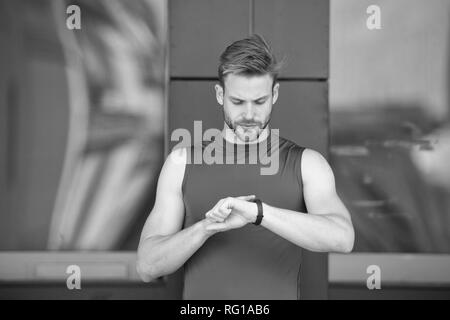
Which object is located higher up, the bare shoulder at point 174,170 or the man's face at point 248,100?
the man's face at point 248,100

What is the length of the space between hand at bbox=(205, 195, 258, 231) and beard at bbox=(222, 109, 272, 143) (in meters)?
0.30

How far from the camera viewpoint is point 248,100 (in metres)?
1.84

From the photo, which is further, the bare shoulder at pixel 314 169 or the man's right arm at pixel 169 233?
the bare shoulder at pixel 314 169

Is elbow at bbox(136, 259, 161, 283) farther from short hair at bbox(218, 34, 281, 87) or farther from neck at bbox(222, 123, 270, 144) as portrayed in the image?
short hair at bbox(218, 34, 281, 87)

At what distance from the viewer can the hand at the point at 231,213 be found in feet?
5.23

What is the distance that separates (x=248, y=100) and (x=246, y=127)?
3.9 inches

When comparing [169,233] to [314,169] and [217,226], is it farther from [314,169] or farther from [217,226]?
[314,169]

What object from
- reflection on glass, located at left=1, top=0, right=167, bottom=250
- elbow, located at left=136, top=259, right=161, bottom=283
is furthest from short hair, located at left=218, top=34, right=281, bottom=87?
reflection on glass, located at left=1, top=0, right=167, bottom=250

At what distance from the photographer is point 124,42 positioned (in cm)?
333

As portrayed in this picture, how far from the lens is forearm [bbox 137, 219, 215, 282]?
172 centimetres

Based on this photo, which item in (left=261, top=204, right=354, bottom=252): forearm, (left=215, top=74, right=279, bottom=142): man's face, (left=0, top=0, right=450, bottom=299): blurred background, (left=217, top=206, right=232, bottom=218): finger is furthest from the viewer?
(left=0, top=0, right=450, bottom=299): blurred background

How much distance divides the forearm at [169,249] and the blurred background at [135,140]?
56.6 inches

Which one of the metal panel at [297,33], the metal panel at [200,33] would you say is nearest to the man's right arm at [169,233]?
the metal panel at [200,33]

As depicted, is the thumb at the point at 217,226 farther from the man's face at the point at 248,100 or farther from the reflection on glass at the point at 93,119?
the reflection on glass at the point at 93,119
